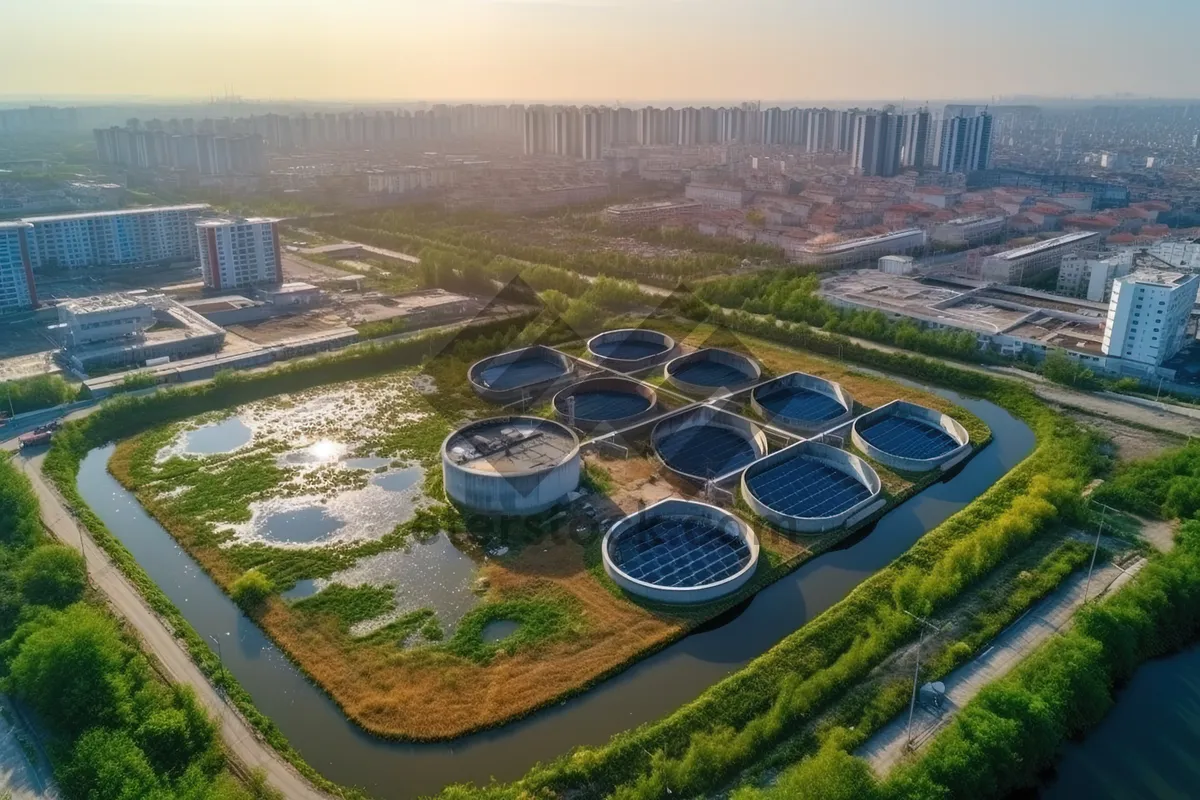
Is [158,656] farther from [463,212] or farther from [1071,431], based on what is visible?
[463,212]

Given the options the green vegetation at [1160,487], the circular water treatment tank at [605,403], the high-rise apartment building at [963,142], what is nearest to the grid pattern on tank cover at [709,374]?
the circular water treatment tank at [605,403]

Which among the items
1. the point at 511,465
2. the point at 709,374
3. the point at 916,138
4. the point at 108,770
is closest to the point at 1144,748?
the point at 511,465

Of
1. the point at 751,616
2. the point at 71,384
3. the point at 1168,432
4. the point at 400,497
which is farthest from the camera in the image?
the point at 71,384

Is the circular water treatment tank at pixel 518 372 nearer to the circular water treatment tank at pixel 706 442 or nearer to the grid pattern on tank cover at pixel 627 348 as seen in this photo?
the grid pattern on tank cover at pixel 627 348

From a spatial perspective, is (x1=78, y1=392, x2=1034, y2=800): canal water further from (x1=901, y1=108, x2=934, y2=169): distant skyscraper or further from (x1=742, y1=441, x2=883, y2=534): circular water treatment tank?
(x1=901, y1=108, x2=934, y2=169): distant skyscraper

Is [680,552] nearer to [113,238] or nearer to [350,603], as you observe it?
[350,603]

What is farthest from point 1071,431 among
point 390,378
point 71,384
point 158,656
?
point 71,384

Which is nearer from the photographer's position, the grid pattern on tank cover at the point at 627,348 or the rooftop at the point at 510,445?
the rooftop at the point at 510,445

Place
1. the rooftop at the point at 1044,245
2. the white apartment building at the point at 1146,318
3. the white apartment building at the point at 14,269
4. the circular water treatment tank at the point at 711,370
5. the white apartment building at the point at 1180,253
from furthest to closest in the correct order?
the rooftop at the point at 1044,245 < the white apartment building at the point at 1180,253 < the white apartment building at the point at 14,269 < the white apartment building at the point at 1146,318 < the circular water treatment tank at the point at 711,370
